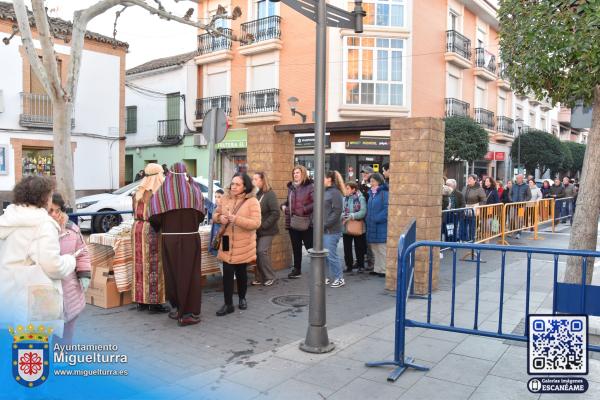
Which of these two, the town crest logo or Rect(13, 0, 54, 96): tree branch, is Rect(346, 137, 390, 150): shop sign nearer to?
Rect(13, 0, 54, 96): tree branch

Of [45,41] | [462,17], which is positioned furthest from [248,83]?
[45,41]

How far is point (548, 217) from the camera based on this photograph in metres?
15.4

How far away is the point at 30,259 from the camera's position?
3367 mm

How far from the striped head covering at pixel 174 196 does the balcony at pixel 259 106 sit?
18189mm

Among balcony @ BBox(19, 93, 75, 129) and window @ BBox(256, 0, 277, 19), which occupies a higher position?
window @ BBox(256, 0, 277, 19)

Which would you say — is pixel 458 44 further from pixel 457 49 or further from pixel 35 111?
pixel 35 111

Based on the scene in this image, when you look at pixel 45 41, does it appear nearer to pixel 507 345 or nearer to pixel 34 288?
pixel 34 288

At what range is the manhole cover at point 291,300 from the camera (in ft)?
21.4

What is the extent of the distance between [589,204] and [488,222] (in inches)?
250

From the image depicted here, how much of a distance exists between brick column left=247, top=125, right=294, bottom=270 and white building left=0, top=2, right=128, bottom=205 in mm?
12067

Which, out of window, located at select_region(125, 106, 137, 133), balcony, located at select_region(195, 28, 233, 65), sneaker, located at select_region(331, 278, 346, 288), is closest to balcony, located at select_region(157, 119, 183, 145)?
window, located at select_region(125, 106, 137, 133)

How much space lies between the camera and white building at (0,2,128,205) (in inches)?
720

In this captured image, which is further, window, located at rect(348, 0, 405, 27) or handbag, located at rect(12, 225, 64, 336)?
window, located at rect(348, 0, 405, 27)

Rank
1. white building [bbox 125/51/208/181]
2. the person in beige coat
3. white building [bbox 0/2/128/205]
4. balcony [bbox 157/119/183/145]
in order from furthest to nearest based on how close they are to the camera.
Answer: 1. balcony [bbox 157/119/183/145]
2. white building [bbox 125/51/208/181]
3. white building [bbox 0/2/128/205]
4. the person in beige coat
